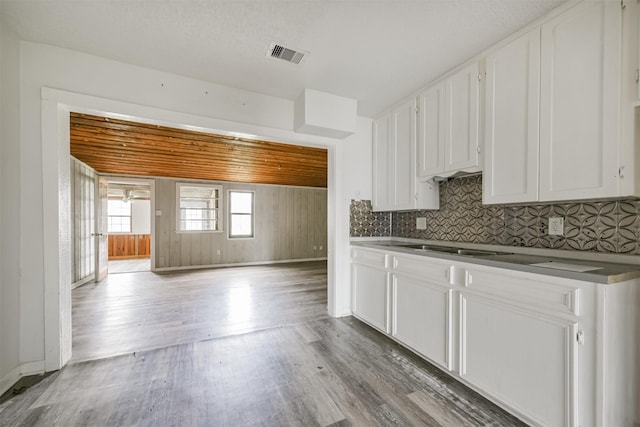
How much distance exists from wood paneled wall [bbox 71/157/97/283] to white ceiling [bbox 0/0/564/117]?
3.48 m

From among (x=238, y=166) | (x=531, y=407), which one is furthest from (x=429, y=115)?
(x=238, y=166)

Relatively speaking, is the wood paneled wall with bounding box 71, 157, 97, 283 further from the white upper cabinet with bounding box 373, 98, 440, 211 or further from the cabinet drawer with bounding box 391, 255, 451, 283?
the cabinet drawer with bounding box 391, 255, 451, 283

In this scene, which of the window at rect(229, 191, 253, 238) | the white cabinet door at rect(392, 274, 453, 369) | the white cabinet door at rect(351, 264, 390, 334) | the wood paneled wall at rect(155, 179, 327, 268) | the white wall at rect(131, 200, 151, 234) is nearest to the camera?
the white cabinet door at rect(392, 274, 453, 369)

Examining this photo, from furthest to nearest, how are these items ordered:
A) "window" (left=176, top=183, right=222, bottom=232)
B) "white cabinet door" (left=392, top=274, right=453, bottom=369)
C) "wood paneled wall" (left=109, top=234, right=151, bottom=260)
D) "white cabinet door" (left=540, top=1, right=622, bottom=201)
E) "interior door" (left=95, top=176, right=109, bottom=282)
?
1. "wood paneled wall" (left=109, top=234, right=151, bottom=260)
2. "window" (left=176, top=183, right=222, bottom=232)
3. "interior door" (left=95, top=176, right=109, bottom=282)
4. "white cabinet door" (left=392, top=274, right=453, bottom=369)
5. "white cabinet door" (left=540, top=1, right=622, bottom=201)

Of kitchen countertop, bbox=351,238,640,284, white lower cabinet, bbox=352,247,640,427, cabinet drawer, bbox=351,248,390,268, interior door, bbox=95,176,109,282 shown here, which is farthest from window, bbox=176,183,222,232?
white lower cabinet, bbox=352,247,640,427

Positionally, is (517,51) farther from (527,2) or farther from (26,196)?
(26,196)

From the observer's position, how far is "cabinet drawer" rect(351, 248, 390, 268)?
2.76m

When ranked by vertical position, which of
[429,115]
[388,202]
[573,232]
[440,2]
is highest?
[440,2]

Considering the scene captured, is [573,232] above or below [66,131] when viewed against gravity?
below

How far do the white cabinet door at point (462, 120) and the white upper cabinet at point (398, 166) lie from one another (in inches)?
17.3

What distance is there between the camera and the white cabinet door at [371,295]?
2.74m

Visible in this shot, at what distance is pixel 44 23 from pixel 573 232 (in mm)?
3980

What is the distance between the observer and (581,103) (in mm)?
1562

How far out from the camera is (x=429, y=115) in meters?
2.62
